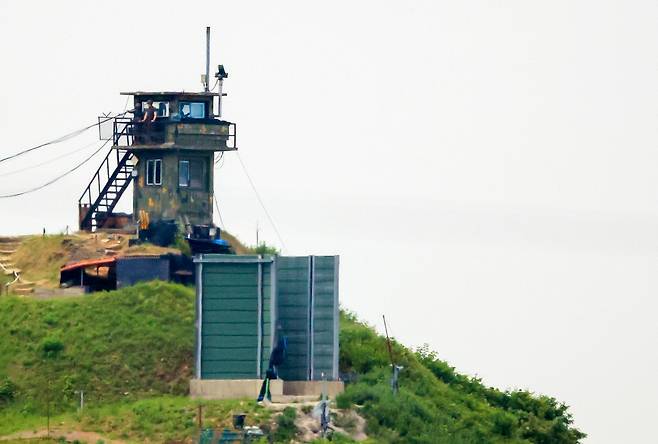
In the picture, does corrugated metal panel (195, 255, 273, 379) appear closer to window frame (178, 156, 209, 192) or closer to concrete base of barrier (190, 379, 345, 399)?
concrete base of barrier (190, 379, 345, 399)

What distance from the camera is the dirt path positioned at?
69938 millimetres

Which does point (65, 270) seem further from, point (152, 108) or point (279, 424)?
point (279, 424)

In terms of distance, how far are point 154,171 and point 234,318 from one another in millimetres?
14054

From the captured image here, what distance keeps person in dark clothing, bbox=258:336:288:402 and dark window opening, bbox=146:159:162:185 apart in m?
13.3

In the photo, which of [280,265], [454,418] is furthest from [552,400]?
[280,265]

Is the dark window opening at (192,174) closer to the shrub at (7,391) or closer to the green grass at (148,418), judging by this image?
the shrub at (7,391)

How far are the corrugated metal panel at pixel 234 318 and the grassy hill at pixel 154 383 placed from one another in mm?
1725

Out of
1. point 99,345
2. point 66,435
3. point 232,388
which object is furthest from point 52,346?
point 66,435

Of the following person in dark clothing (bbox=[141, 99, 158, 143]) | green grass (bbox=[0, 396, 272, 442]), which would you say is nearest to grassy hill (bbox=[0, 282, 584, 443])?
green grass (bbox=[0, 396, 272, 442])

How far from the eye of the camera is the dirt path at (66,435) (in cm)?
6994

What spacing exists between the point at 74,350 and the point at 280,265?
7164 mm

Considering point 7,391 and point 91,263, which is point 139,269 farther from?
point 7,391

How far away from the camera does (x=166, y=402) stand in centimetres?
7281

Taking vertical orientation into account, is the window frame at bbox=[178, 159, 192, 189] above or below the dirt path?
above
